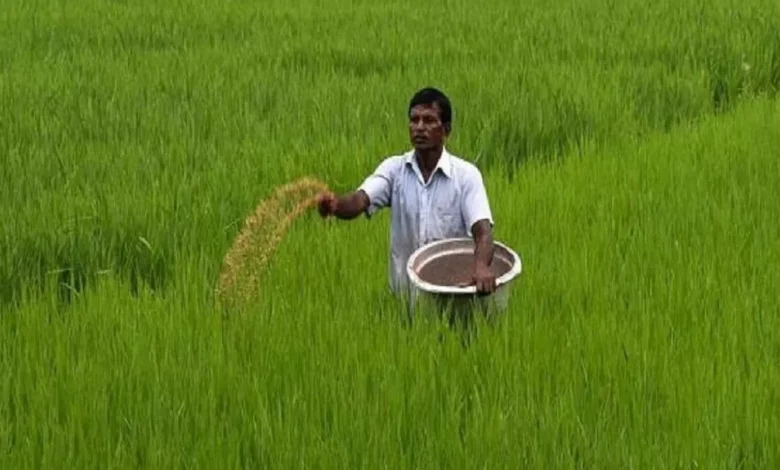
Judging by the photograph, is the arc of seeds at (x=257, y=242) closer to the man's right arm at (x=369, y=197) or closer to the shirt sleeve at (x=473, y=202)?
the man's right arm at (x=369, y=197)

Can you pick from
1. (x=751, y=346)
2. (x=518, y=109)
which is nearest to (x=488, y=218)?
(x=751, y=346)

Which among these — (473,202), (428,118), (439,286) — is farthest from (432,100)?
(439,286)

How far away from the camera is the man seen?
2760mm

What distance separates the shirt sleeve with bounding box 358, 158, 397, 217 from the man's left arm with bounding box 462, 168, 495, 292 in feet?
0.62

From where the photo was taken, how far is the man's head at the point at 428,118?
2.74 m

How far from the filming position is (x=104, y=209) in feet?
12.3

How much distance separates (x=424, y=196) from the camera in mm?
2859

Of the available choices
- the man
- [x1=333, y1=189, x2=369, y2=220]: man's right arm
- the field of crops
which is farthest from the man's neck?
the field of crops

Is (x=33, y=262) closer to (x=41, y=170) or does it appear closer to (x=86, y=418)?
(x=41, y=170)

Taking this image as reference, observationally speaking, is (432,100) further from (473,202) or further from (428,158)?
(473,202)

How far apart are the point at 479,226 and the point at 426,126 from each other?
25 centimetres

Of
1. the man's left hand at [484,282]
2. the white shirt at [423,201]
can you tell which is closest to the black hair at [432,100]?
the white shirt at [423,201]

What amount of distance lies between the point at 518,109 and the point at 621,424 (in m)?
3.48

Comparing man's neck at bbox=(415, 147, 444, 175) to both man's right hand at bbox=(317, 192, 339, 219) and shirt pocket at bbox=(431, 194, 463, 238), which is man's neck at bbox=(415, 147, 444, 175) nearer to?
shirt pocket at bbox=(431, 194, 463, 238)
